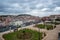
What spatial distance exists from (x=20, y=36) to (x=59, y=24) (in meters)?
1.46

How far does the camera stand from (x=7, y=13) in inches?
221

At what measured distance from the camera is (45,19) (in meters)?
6.04

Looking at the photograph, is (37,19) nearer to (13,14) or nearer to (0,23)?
(13,14)

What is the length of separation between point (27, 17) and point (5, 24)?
800mm

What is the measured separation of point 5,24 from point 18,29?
48cm

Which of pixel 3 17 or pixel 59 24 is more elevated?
pixel 3 17

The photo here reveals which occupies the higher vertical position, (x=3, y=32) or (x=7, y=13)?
(x=7, y=13)

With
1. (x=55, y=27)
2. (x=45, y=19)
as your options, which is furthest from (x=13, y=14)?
(x=55, y=27)

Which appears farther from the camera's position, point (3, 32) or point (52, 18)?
point (52, 18)

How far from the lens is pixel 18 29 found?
228 inches

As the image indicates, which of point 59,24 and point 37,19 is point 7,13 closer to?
point 37,19

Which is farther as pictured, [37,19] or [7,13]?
[37,19]


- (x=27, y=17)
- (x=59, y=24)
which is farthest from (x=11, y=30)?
(x=59, y=24)

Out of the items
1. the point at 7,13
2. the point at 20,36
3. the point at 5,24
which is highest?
the point at 7,13
